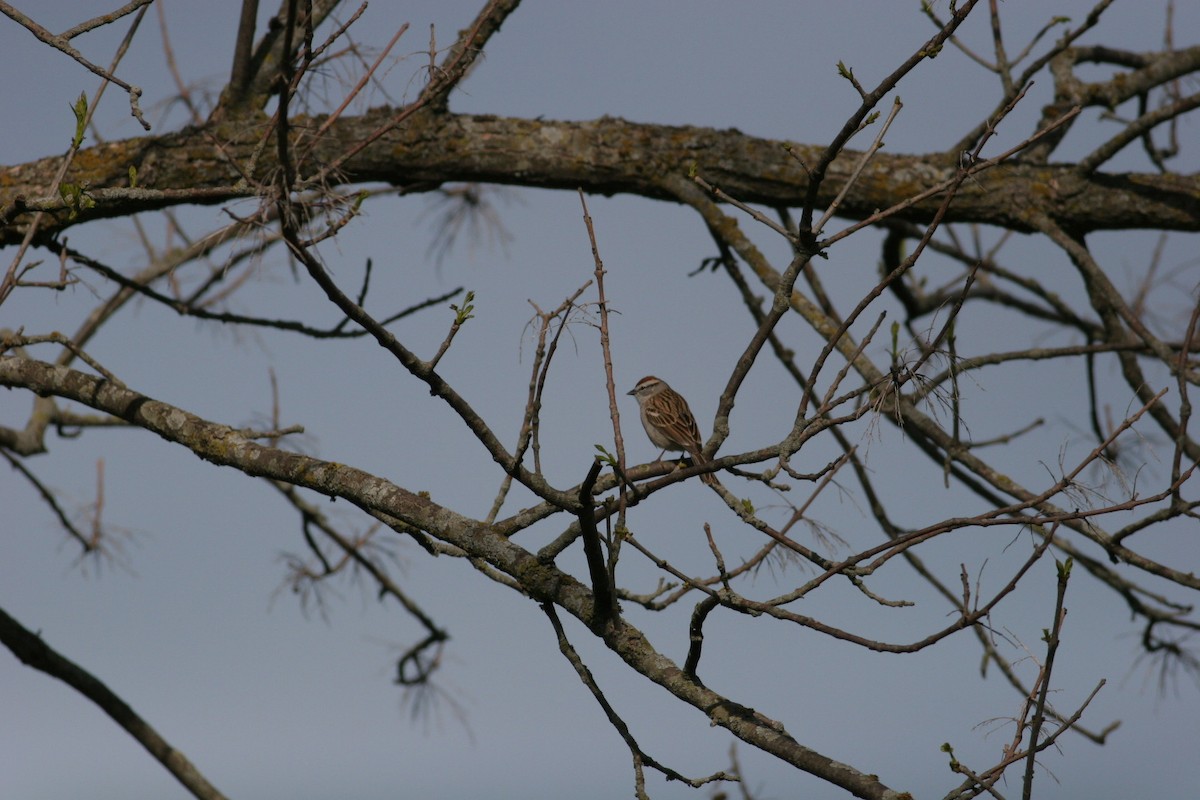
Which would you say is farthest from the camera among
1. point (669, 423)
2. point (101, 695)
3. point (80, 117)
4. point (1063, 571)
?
point (669, 423)

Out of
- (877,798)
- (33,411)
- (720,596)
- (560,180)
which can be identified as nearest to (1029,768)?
(877,798)

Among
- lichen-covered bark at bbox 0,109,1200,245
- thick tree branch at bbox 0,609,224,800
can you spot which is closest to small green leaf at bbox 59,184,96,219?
lichen-covered bark at bbox 0,109,1200,245

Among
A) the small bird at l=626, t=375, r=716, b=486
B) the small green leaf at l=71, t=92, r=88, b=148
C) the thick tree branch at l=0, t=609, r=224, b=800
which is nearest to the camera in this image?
the small green leaf at l=71, t=92, r=88, b=148

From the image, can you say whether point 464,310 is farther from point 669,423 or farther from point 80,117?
point 669,423

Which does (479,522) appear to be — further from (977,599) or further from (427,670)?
(427,670)

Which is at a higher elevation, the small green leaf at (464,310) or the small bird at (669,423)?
the small bird at (669,423)

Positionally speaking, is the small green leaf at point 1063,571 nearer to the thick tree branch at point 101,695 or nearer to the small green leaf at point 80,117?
the small green leaf at point 80,117

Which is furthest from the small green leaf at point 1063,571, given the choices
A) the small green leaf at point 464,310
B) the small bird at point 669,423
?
the small bird at point 669,423

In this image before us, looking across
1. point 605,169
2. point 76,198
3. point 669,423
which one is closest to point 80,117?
point 76,198

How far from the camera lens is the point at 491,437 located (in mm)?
3148

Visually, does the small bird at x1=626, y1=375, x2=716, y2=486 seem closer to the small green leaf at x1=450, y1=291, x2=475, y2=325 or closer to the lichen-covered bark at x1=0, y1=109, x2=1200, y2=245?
the lichen-covered bark at x1=0, y1=109, x2=1200, y2=245

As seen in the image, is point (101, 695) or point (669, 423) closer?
point (101, 695)

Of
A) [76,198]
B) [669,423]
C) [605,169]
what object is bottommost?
[76,198]

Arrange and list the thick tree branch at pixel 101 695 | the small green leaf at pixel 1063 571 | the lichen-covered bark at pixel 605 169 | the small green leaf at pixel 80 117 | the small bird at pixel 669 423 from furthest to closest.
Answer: the small bird at pixel 669 423 → the thick tree branch at pixel 101 695 → the lichen-covered bark at pixel 605 169 → the small green leaf at pixel 80 117 → the small green leaf at pixel 1063 571
